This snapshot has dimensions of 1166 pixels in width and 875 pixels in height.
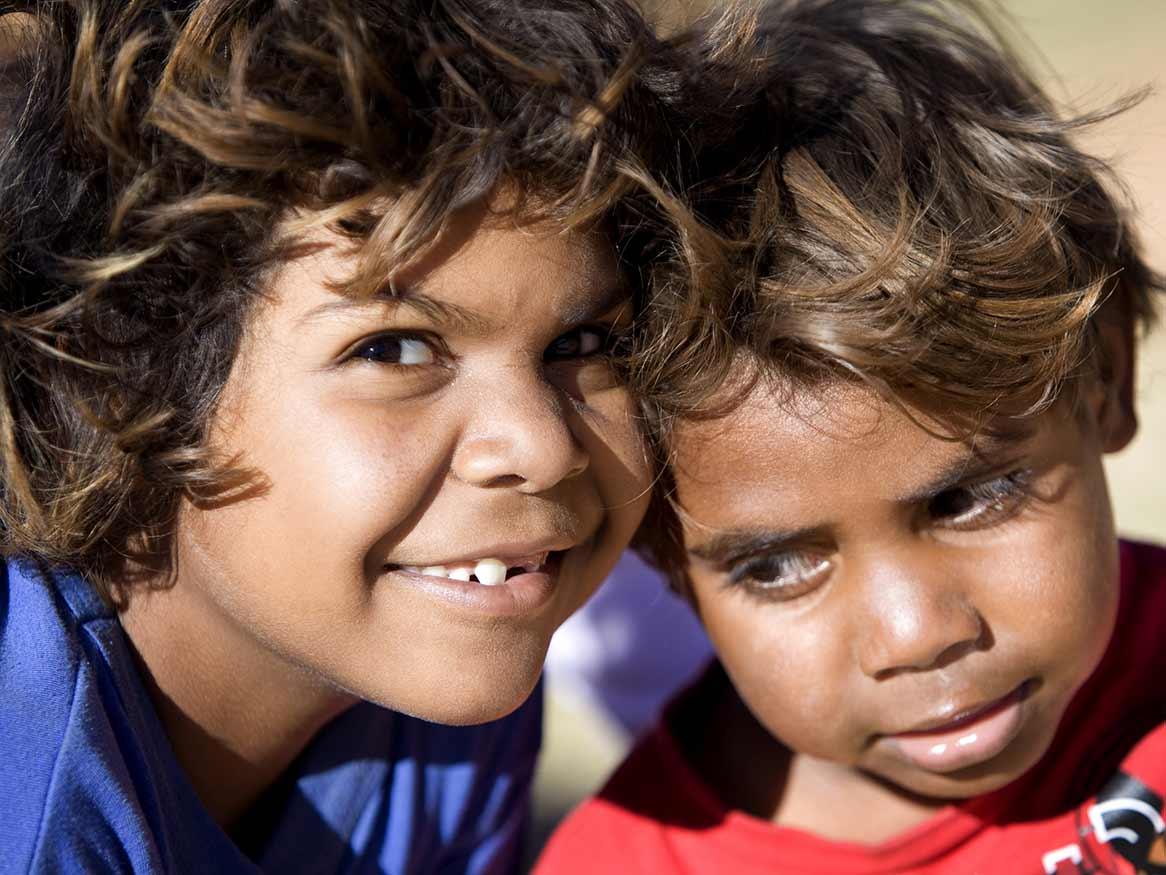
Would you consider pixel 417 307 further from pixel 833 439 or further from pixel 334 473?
pixel 833 439

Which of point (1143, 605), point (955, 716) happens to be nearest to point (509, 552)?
point (955, 716)

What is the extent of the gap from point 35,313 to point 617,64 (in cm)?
52

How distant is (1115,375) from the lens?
1.41 m

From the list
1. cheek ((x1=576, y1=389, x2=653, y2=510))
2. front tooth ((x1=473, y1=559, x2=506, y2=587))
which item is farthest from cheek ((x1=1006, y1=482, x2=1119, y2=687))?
front tooth ((x1=473, y1=559, x2=506, y2=587))

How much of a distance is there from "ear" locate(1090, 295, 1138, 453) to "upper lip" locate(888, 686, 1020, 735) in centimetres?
28

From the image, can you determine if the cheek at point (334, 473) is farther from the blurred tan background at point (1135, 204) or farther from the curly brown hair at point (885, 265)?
the blurred tan background at point (1135, 204)

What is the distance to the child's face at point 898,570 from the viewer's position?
3.93 feet

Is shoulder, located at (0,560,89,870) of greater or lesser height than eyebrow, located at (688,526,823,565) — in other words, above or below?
below

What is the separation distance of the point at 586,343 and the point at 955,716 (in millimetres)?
473

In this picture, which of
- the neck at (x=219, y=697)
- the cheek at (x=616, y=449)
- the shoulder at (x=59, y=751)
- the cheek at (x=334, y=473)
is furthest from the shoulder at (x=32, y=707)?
the cheek at (x=616, y=449)

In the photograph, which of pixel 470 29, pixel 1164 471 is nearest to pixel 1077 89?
pixel 1164 471

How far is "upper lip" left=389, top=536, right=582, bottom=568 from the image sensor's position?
1.13 meters

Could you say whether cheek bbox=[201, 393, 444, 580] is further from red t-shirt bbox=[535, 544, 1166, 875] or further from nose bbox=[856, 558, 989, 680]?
red t-shirt bbox=[535, 544, 1166, 875]

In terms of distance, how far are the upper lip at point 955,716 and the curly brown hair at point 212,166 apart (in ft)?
1.73
